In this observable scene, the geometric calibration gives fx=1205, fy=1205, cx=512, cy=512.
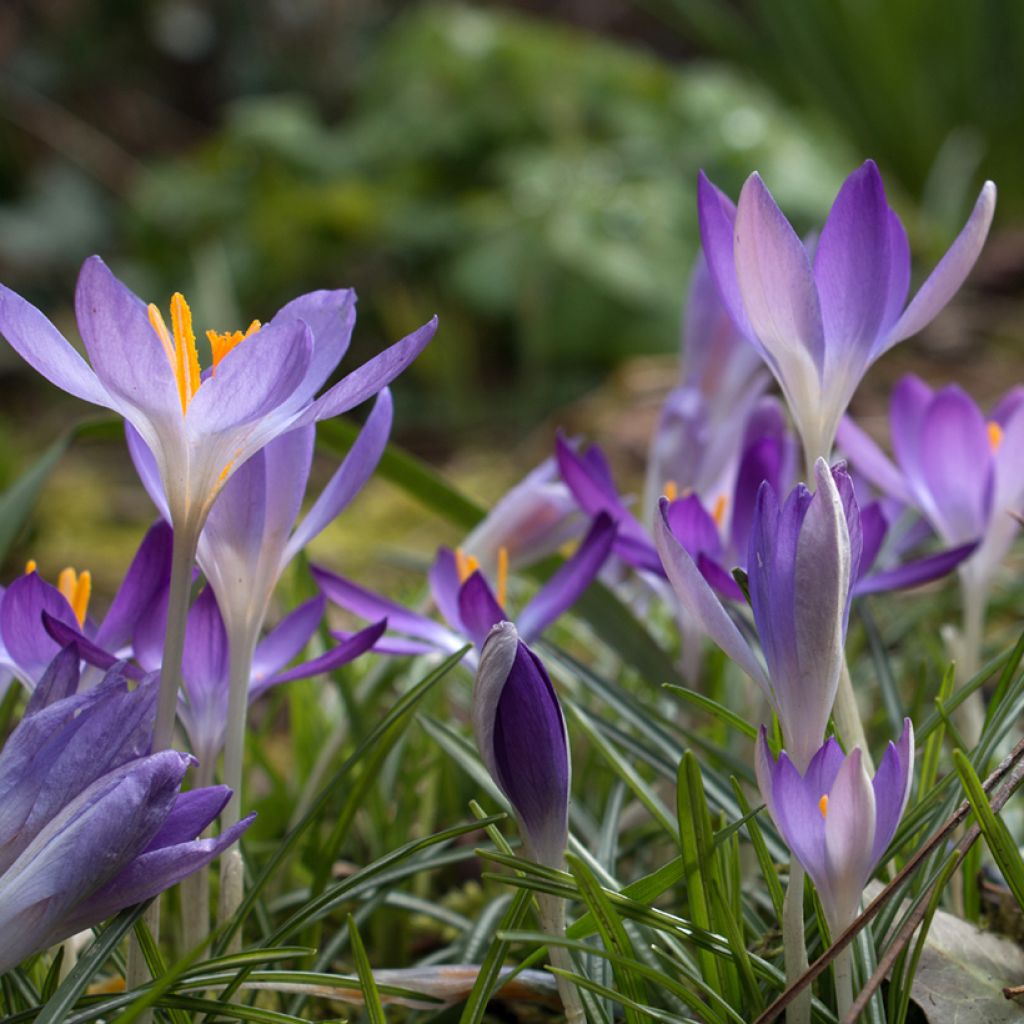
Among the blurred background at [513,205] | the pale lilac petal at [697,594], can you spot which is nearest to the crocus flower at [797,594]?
the pale lilac petal at [697,594]

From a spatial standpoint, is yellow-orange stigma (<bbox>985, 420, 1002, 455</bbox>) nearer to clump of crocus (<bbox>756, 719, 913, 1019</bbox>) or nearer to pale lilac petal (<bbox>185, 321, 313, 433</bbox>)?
clump of crocus (<bbox>756, 719, 913, 1019</bbox>)

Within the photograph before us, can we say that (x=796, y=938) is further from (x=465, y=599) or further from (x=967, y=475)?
(x=967, y=475)

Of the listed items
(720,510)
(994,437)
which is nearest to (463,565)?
(720,510)

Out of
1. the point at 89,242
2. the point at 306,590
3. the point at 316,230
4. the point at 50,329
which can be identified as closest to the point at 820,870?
the point at 50,329

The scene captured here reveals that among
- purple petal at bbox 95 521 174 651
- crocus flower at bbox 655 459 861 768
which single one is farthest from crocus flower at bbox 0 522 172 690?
crocus flower at bbox 655 459 861 768

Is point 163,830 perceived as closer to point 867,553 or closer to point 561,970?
point 561,970

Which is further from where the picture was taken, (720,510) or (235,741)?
(720,510)
